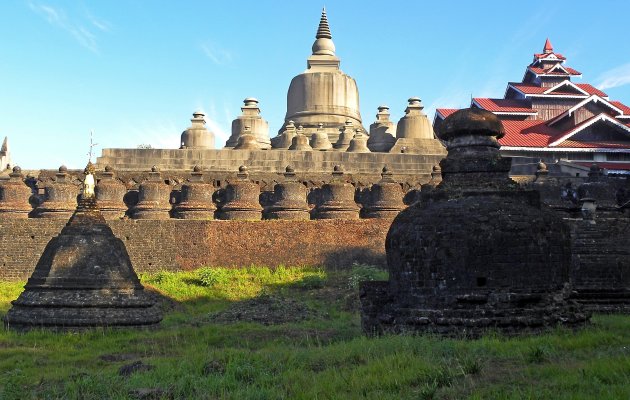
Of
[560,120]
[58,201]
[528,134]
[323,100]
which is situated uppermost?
[323,100]

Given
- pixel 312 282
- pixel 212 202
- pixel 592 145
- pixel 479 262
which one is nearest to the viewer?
pixel 479 262

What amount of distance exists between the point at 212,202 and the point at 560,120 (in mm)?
19309

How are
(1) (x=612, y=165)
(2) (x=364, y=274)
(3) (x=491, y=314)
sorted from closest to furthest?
1. (3) (x=491, y=314)
2. (2) (x=364, y=274)
3. (1) (x=612, y=165)

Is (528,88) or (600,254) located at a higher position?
(528,88)

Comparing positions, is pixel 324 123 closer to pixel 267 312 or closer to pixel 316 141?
pixel 316 141

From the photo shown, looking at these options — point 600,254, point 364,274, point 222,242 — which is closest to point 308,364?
point 600,254

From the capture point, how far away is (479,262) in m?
10.8

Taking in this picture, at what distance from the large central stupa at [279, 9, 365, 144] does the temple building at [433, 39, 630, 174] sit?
18.5ft

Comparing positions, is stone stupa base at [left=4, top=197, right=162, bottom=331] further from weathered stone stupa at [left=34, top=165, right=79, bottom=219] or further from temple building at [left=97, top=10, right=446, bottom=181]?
temple building at [left=97, top=10, right=446, bottom=181]

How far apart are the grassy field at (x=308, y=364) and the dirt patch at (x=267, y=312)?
108 centimetres

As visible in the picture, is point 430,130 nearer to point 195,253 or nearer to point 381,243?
point 381,243

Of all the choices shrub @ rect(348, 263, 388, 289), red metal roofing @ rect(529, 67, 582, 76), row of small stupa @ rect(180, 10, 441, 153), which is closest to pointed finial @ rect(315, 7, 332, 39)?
row of small stupa @ rect(180, 10, 441, 153)

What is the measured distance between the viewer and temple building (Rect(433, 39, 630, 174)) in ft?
111

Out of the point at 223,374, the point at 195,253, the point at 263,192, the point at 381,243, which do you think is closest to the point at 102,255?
the point at 223,374
